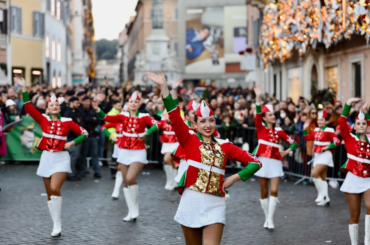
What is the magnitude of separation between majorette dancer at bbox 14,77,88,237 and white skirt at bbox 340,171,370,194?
3.64 m

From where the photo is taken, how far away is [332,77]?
28.2 meters

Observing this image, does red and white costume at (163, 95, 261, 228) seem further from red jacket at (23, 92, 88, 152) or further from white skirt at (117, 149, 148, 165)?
white skirt at (117, 149, 148, 165)

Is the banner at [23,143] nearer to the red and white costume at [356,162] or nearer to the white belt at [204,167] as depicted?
the red and white costume at [356,162]

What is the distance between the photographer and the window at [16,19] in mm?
41969

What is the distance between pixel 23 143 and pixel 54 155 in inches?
388

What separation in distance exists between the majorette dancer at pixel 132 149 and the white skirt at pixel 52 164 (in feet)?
4.50

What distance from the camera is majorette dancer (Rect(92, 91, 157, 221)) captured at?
441 inches

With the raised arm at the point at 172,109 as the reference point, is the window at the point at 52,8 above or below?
above

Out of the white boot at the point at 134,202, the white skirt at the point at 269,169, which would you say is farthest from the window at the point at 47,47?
the white skirt at the point at 269,169

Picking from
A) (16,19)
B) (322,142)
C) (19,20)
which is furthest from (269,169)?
(19,20)

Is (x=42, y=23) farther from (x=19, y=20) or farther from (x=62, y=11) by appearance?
(x=62, y=11)

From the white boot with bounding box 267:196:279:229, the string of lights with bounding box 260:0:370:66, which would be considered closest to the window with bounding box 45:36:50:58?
the string of lights with bounding box 260:0:370:66

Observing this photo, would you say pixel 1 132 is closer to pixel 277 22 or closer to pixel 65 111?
pixel 65 111

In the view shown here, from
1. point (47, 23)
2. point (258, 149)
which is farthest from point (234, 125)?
point (47, 23)
